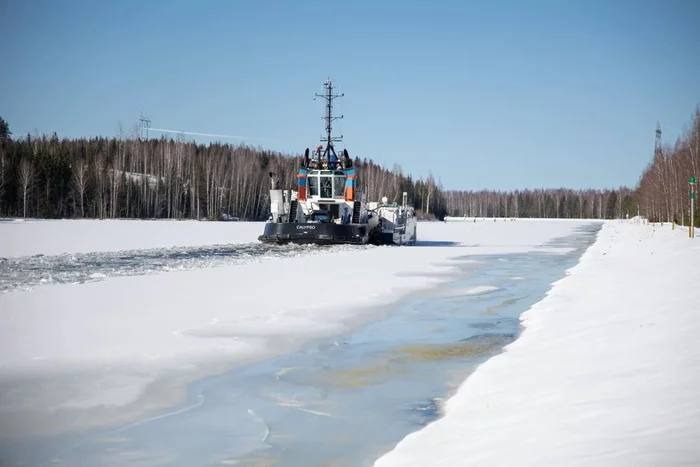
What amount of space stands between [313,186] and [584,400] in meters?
32.7

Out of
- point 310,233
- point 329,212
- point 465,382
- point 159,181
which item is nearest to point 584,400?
point 465,382

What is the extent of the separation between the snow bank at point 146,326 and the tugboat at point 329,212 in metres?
16.1

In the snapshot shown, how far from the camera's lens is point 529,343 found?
743 cm

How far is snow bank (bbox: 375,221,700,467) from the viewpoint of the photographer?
347cm

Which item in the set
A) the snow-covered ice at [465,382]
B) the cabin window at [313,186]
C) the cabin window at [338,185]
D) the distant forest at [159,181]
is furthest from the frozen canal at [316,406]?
the distant forest at [159,181]

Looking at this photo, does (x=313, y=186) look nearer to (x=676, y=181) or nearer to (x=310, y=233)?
(x=310, y=233)

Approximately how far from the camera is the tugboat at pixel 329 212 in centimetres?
3195

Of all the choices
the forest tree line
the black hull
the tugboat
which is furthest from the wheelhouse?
the forest tree line

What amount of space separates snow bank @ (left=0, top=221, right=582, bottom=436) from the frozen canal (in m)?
0.49

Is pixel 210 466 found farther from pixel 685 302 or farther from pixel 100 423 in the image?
pixel 685 302

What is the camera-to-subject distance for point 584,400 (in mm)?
4566

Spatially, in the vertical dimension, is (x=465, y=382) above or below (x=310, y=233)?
below

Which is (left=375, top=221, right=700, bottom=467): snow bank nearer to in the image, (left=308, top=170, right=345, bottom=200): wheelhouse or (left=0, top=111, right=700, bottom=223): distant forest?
(left=308, top=170, right=345, bottom=200): wheelhouse

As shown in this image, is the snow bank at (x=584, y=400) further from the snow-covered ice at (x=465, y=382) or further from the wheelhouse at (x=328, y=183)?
the wheelhouse at (x=328, y=183)
